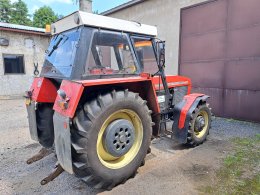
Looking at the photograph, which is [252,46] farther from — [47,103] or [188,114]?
[47,103]

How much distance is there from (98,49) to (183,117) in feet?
6.58

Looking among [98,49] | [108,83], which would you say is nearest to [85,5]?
[98,49]

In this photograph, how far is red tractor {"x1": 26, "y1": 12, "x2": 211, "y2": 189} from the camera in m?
2.35

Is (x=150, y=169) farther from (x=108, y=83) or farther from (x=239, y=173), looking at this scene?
(x=108, y=83)

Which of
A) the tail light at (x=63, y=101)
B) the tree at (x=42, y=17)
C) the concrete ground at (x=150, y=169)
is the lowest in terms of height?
the concrete ground at (x=150, y=169)

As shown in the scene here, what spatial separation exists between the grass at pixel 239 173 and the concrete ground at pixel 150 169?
0.13 m

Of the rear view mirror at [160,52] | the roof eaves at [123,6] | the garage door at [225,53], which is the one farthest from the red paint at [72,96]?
the roof eaves at [123,6]

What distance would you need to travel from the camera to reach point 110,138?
258 centimetres

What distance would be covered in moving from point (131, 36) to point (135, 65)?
1.50 ft

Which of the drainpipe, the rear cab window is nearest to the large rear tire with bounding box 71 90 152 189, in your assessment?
the rear cab window

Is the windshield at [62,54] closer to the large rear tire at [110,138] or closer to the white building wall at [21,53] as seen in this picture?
the large rear tire at [110,138]

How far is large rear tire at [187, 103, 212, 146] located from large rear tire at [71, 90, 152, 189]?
121 centimetres

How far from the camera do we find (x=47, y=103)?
3.38 metres

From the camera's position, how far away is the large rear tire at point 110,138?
7.64 ft
